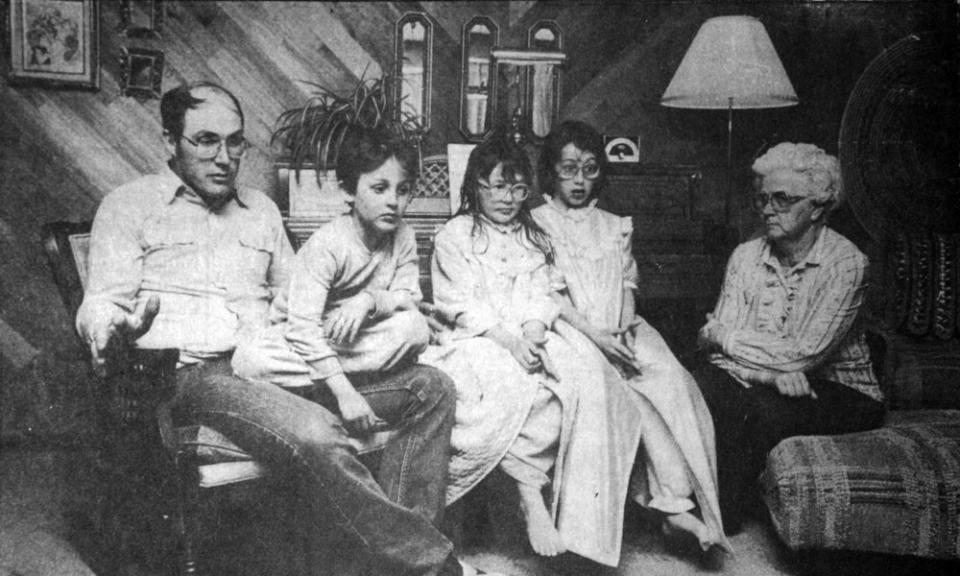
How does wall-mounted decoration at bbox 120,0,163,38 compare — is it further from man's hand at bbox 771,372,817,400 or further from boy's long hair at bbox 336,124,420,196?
man's hand at bbox 771,372,817,400

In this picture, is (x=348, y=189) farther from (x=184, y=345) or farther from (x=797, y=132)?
(x=797, y=132)

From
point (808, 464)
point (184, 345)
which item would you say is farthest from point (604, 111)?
point (184, 345)

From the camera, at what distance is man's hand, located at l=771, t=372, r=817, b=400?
2117 millimetres

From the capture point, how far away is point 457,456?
6.48 feet

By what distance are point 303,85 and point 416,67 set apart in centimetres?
38

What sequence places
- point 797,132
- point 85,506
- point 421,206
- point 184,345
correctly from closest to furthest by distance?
1. point 184,345
2. point 85,506
3. point 421,206
4. point 797,132

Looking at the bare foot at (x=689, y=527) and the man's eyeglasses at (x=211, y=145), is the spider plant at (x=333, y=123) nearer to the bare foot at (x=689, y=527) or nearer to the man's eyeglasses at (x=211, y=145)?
the man's eyeglasses at (x=211, y=145)

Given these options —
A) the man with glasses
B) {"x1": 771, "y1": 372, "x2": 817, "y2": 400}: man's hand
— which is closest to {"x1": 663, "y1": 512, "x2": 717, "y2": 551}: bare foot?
{"x1": 771, "y1": 372, "x2": 817, "y2": 400}: man's hand

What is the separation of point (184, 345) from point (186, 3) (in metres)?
1.22

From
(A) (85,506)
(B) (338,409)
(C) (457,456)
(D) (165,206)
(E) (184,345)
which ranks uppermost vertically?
(D) (165,206)

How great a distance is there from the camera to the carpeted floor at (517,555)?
1.90 m

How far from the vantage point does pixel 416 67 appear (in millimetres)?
2773

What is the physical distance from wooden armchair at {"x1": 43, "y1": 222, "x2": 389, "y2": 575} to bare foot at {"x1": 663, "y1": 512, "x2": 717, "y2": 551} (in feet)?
3.22

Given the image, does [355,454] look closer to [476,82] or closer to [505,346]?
[505,346]
